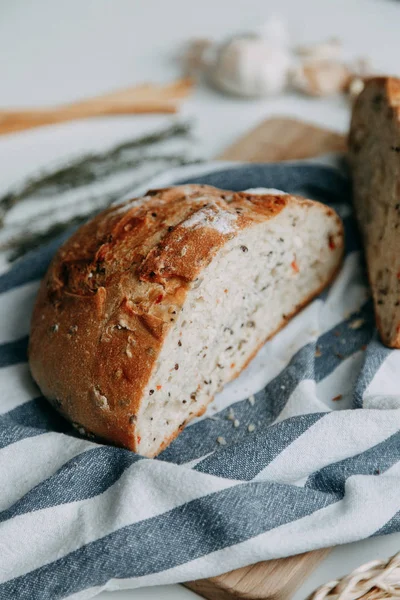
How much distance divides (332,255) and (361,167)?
2.22 ft

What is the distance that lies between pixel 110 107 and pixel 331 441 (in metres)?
3.16

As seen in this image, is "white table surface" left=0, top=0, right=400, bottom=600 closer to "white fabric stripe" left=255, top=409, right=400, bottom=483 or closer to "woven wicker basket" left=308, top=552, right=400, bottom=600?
"white fabric stripe" left=255, top=409, right=400, bottom=483

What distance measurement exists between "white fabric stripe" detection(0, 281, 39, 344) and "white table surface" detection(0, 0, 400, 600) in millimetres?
1300

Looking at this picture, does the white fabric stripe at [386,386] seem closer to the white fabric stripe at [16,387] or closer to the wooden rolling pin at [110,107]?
the white fabric stripe at [16,387]

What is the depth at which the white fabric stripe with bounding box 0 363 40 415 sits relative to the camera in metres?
3.23

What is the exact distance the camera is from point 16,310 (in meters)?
3.63

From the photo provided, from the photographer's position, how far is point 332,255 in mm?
3820

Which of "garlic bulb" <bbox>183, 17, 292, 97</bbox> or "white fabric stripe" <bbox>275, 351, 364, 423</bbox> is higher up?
"garlic bulb" <bbox>183, 17, 292, 97</bbox>

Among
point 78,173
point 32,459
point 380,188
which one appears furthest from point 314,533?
point 78,173

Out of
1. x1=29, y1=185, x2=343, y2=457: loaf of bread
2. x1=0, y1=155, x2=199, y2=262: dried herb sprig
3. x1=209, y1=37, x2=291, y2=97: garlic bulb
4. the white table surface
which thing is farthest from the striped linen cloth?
x1=209, y1=37, x2=291, y2=97: garlic bulb

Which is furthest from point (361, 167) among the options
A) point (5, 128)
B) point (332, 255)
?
point (5, 128)

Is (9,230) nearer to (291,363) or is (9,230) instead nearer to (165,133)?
(165,133)

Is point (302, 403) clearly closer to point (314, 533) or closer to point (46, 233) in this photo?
point (314, 533)

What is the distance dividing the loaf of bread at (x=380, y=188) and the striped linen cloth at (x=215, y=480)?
0.71 ft
